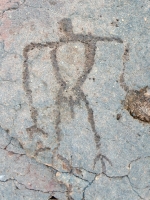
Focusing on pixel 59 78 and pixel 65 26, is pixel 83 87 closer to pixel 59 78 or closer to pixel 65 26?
pixel 59 78

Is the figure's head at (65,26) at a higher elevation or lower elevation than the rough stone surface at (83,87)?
higher

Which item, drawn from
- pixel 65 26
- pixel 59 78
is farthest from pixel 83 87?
pixel 65 26

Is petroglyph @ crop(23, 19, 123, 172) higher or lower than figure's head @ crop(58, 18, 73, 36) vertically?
lower

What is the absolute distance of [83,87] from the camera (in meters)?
1.71

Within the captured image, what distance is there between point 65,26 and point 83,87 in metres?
0.33

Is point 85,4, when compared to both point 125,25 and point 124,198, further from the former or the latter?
point 124,198

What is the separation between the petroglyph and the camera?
5.57 ft

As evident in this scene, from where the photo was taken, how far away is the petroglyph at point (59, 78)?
1699 millimetres

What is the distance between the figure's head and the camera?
1694mm

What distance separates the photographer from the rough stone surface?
168 cm

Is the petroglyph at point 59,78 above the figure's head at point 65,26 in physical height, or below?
below

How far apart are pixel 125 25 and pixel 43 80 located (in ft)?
1.68

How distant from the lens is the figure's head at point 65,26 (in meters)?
1.69

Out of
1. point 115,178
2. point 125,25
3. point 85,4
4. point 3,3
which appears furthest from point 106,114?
point 3,3
